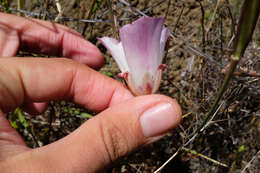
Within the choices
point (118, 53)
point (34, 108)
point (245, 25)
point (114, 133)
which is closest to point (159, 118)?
point (114, 133)

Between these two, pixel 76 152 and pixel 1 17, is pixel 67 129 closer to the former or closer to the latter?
pixel 1 17

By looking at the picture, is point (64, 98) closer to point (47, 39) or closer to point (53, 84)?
point (53, 84)

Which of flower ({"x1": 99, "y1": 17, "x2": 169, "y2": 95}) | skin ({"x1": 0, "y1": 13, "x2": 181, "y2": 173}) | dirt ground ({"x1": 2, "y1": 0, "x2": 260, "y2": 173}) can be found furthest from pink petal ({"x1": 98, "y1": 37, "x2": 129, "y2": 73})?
dirt ground ({"x1": 2, "y1": 0, "x2": 260, "y2": 173})

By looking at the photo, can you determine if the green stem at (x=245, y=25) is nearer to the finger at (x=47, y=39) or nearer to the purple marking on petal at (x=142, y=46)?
the purple marking on petal at (x=142, y=46)

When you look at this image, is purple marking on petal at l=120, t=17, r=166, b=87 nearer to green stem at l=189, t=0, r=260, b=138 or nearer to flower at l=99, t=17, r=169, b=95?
flower at l=99, t=17, r=169, b=95

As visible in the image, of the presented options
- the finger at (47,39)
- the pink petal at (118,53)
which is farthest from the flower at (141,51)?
the finger at (47,39)

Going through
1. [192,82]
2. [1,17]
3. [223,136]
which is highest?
[1,17]

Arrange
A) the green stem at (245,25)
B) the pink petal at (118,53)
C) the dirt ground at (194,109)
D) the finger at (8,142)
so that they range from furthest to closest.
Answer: the dirt ground at (194,109)
the pink petal at (118,53)
the finger at (8,142)
the green stem at (245,25)

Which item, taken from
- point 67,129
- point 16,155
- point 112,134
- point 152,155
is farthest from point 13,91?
point 152,155
